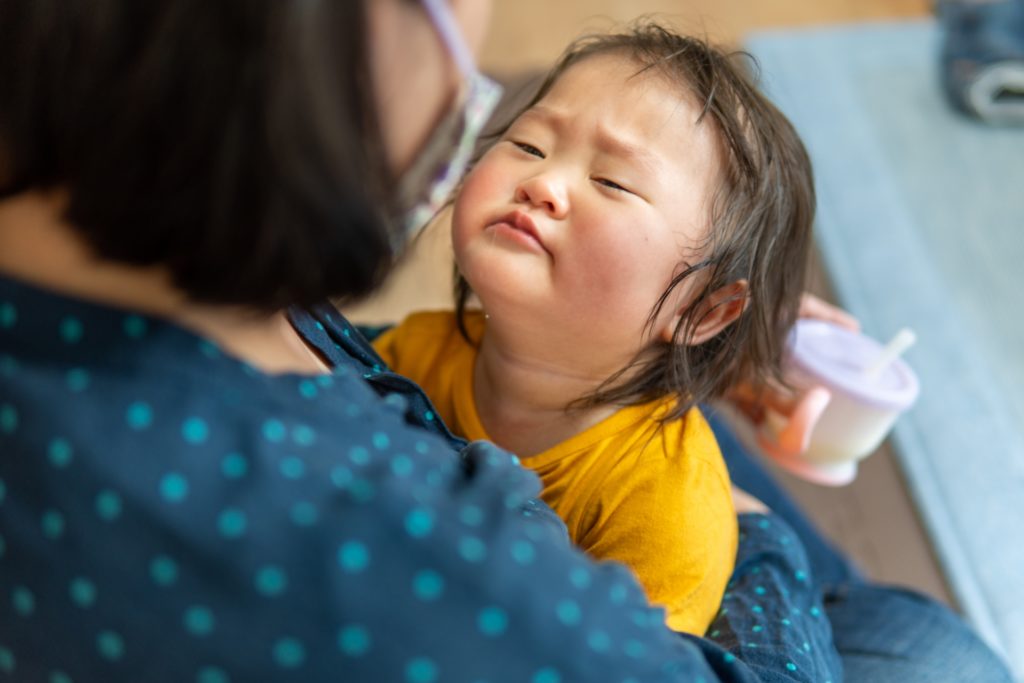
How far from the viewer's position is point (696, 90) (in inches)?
35.7

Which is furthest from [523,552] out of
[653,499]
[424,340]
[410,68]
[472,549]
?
[424,340]

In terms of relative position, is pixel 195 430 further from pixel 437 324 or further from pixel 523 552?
pixel 437 324

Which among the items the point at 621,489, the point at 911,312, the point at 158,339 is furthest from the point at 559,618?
the point at 911,312

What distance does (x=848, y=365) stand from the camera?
1.10 meters

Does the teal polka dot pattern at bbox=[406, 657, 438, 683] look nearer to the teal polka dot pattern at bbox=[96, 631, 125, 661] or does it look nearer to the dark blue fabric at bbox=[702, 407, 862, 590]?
the teal polka dot pattern at bbox=[96, 631, 125, 661]

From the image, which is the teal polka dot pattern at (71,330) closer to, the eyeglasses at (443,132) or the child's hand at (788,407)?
the eyeglasses at (443,132)

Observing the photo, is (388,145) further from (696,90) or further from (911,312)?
(911,312)

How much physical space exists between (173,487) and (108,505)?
0.11ft

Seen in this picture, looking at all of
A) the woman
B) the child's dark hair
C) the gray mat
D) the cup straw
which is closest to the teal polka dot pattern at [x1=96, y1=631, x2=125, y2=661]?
the woman

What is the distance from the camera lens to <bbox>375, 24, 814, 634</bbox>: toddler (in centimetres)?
86

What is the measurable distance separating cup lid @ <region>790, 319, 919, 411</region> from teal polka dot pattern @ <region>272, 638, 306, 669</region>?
68cm

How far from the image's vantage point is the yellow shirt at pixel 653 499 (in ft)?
2.80

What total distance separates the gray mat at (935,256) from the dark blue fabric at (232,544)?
81 cm

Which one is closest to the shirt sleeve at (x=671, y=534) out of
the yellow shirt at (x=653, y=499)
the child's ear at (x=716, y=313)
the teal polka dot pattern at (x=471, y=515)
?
the yellow shirt at (x=653, y=499)
